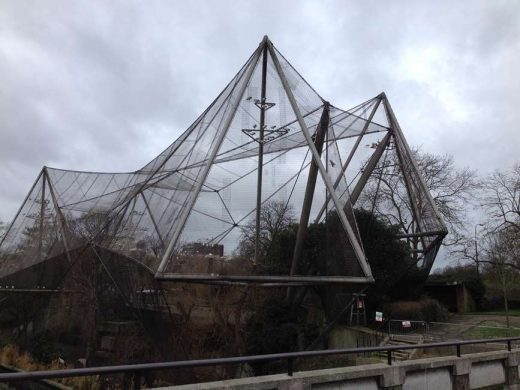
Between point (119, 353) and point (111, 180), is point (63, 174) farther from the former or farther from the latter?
point (119, 353)

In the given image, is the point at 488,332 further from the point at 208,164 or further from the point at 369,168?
the point at 208,164

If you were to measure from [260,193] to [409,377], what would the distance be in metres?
7.93

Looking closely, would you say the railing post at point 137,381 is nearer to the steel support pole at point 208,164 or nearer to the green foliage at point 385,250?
the steel support pole at point 208,164

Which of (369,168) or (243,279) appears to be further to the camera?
(369,168)

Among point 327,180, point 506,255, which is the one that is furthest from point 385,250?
point 506,255

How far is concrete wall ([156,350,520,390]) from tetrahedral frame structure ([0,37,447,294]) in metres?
2.89

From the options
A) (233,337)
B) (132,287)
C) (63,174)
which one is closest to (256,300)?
(233,337)

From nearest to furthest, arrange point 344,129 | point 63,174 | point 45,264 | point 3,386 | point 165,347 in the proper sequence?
1. point 3,386
2. point 165,347
3. point 344,129
4. point 45,264
5. point 63,174

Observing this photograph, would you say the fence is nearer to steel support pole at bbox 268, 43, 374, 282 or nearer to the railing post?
steel support pole at bbox 268, 43, 374, 282

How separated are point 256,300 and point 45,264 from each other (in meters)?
9.93

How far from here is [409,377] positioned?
305 inches

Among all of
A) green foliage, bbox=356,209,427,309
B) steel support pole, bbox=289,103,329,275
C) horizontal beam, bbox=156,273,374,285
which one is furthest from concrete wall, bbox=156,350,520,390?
green foliage, bbox=356,209,427,309

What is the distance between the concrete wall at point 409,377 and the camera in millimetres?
6000

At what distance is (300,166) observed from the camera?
15086mm
